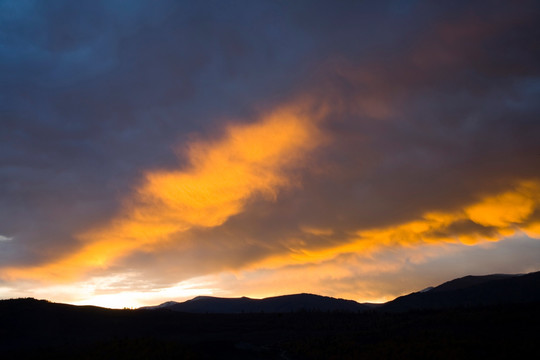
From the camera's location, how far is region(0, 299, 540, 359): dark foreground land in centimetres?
3009

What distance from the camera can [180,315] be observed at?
59.0 m

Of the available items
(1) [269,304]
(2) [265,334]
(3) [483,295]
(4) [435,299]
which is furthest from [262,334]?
(1) [269,304]

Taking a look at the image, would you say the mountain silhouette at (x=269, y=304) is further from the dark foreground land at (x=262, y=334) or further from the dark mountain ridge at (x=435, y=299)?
the dark foreground land at (x=262, y=334)

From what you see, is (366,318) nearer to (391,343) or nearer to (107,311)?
(391,343)

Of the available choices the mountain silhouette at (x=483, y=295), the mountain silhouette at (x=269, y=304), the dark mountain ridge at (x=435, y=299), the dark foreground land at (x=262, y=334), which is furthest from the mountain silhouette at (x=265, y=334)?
the mountain silhouette at (x=269, y=304)

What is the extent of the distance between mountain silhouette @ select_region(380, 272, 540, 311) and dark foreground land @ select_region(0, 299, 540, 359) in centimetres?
3715

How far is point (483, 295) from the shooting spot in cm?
8844

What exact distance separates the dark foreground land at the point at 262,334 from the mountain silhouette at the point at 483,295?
3715 cm

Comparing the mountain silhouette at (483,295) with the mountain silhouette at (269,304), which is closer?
the mountain silhouette at (483,295)

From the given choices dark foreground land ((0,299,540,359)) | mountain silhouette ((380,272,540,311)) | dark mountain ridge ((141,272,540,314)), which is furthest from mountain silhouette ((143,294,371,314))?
dark foreground land ((0,299,540,359))

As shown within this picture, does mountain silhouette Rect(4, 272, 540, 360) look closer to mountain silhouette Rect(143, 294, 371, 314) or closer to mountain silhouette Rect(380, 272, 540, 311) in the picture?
mountain silhouette Rect(380, 272, 540, 311)

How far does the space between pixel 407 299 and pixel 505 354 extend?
82333 millimetres

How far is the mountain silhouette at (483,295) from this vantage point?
81.0m

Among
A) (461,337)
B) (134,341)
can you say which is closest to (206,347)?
(134,341)
